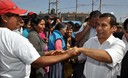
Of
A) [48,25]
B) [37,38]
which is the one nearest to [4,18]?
[37,38]

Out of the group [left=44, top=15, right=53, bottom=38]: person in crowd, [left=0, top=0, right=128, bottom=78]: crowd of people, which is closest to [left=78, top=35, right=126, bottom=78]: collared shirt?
[left=0, top=0, right=128, bottom=78]: crowd of people

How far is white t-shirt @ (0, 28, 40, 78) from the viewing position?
2600mm

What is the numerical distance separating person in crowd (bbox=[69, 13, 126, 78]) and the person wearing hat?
0.54 metres

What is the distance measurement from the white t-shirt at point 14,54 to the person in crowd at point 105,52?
0.82 meters

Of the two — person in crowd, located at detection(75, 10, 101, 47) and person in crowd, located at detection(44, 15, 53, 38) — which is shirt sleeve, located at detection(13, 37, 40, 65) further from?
person in crowd, located at detection(44, 15, 53, 38)

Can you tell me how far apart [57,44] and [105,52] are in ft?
9.70

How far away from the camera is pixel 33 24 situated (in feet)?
19.5

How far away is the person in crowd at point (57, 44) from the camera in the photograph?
20.1ft

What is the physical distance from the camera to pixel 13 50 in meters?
2.61

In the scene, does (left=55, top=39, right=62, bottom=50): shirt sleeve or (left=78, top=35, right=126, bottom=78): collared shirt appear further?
(left=55, top=39, right=62, bottom=50): shirt sleeve

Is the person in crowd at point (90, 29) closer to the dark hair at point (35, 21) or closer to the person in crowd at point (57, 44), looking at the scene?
the person in crowd at point (57, 44)

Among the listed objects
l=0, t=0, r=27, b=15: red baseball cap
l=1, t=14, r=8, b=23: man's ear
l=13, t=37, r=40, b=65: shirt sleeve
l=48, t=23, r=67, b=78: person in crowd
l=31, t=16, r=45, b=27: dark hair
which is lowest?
l=48, t=23, r=67, b=78: person in crowd

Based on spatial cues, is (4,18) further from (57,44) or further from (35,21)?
(57,44)

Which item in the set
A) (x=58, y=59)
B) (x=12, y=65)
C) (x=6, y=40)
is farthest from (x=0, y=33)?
(x=58, y=59)
